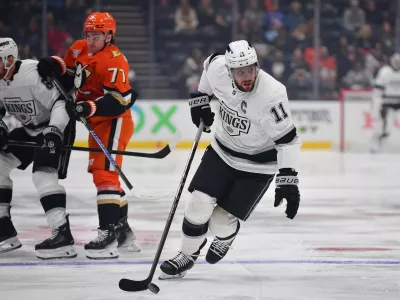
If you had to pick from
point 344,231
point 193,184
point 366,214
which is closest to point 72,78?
point 193,184

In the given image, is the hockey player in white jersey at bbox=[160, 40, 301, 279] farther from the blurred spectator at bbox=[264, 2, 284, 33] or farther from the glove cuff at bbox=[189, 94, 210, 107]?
the blurred spectator at bbox=[264, 2, 284, 33]

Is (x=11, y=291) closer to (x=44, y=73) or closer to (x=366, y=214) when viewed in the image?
(x=44, y=73)

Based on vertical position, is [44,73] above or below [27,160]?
above

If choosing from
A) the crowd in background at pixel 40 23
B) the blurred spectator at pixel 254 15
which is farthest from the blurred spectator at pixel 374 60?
the crowd in background at pixel 40 23

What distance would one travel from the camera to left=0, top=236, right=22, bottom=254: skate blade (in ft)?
15.6

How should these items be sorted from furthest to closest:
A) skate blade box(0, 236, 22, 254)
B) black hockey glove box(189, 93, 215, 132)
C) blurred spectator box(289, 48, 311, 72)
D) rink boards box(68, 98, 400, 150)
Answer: blurred spectator box(289, 48, 311, 72) < rink boards box(68, 98, 400, 150) < skate blade box(0, 236, 22, 254) < black hockey glove box(189, 93, 215, 132)

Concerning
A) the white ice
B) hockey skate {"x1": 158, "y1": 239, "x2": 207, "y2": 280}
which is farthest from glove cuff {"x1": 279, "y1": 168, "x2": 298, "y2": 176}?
hockey skate {"x1": 158, "y1": 239, "x2": 207, "y2": 280}

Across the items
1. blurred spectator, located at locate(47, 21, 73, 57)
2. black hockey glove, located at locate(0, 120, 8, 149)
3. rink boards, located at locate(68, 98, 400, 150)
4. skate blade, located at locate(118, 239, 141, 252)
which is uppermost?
black hockey glove, located at locate(0, 120, 8, 149)

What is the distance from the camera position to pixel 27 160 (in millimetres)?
4914

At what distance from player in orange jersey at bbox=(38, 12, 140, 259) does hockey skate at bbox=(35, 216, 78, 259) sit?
96 millimetres

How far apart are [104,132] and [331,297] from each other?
1643 millimetres

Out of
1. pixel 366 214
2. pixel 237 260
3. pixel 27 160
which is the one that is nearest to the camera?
pixel 237 260

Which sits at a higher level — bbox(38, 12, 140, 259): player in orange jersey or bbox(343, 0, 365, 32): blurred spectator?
bbox(38, 12, 140, 259): player in orange jersey

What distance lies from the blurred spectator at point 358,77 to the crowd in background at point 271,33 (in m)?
0.01
